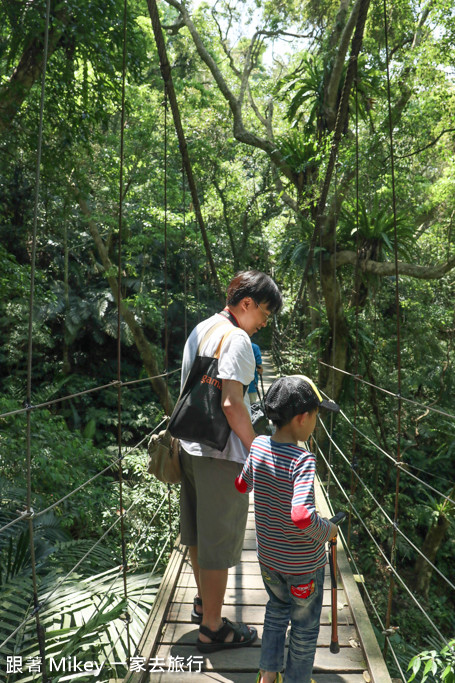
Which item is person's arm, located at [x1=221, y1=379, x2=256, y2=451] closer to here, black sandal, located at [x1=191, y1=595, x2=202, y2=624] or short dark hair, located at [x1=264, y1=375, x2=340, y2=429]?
short dark hair, located at [x1=264, y1=375, x2=340, y2=429]

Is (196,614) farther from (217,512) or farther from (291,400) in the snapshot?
(291,400)

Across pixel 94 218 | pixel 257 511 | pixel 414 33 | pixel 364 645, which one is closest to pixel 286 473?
pixel 257 511

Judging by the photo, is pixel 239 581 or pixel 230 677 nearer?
pixel 230 677

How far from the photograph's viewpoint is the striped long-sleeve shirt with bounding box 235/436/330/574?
1088 mm

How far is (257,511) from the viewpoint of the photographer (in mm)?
1154

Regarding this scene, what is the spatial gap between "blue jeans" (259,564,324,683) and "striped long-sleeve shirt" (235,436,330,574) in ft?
0.12

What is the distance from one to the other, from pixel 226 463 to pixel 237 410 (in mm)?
154

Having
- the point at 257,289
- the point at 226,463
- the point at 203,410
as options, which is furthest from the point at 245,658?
the point at 257,289

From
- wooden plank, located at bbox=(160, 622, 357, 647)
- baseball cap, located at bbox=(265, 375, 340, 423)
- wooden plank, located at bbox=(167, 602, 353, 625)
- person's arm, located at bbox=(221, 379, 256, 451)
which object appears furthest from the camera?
wooden plank, located at bbox=(167, 602, 353, 625)

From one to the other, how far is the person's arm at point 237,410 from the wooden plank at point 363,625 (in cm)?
64

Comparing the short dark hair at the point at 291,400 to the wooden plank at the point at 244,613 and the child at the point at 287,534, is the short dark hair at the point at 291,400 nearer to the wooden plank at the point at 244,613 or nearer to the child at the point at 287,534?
the child at the point at 287,534

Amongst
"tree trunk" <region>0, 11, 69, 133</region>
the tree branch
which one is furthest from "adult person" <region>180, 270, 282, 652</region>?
the tree branch

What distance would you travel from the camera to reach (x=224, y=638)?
54.3 inches

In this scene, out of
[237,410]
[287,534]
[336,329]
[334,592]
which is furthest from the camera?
[336,329]
